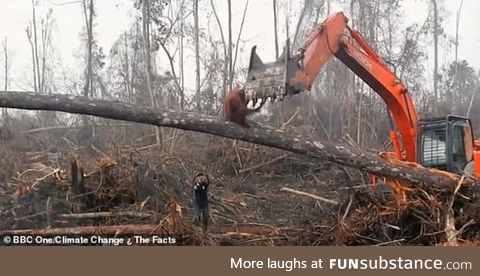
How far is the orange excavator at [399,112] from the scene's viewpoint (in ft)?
17.3

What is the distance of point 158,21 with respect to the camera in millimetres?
11266

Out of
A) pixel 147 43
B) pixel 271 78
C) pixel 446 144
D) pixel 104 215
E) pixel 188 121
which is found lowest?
pixel 104 215

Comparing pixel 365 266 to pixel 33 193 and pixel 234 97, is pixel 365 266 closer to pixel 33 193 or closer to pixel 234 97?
pixel 234 97

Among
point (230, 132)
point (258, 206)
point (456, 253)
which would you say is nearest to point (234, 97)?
point (230, 132)

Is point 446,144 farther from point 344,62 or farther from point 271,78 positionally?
point 271,78

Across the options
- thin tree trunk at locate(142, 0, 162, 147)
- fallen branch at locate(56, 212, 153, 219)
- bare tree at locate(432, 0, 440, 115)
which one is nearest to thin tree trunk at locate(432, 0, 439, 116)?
bare tree at locate(432, 0, 440, 115)

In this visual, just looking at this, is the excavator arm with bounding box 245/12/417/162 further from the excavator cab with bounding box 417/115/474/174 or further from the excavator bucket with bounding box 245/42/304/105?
the excavator cab with bounding box 417/115/474/174

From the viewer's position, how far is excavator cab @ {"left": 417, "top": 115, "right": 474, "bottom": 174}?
222 inches

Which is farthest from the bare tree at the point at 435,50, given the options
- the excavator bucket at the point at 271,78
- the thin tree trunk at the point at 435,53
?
the excavator bucket at the point at 271,78

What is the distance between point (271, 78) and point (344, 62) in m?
1.39

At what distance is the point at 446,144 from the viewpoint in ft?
18.6

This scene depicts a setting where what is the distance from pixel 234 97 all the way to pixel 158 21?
7.08 m

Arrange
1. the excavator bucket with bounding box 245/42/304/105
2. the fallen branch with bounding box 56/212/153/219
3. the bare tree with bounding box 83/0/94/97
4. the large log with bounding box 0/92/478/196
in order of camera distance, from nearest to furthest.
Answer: the excavator bucket with bounding box 245/42/304/105, the large log with bounding box 0/92/478/196, the fallen branch with bounding box 56/212/153/219, the bare tree with bounding box 83/0/94/97

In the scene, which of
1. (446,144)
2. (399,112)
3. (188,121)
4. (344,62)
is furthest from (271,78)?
(446,144)
